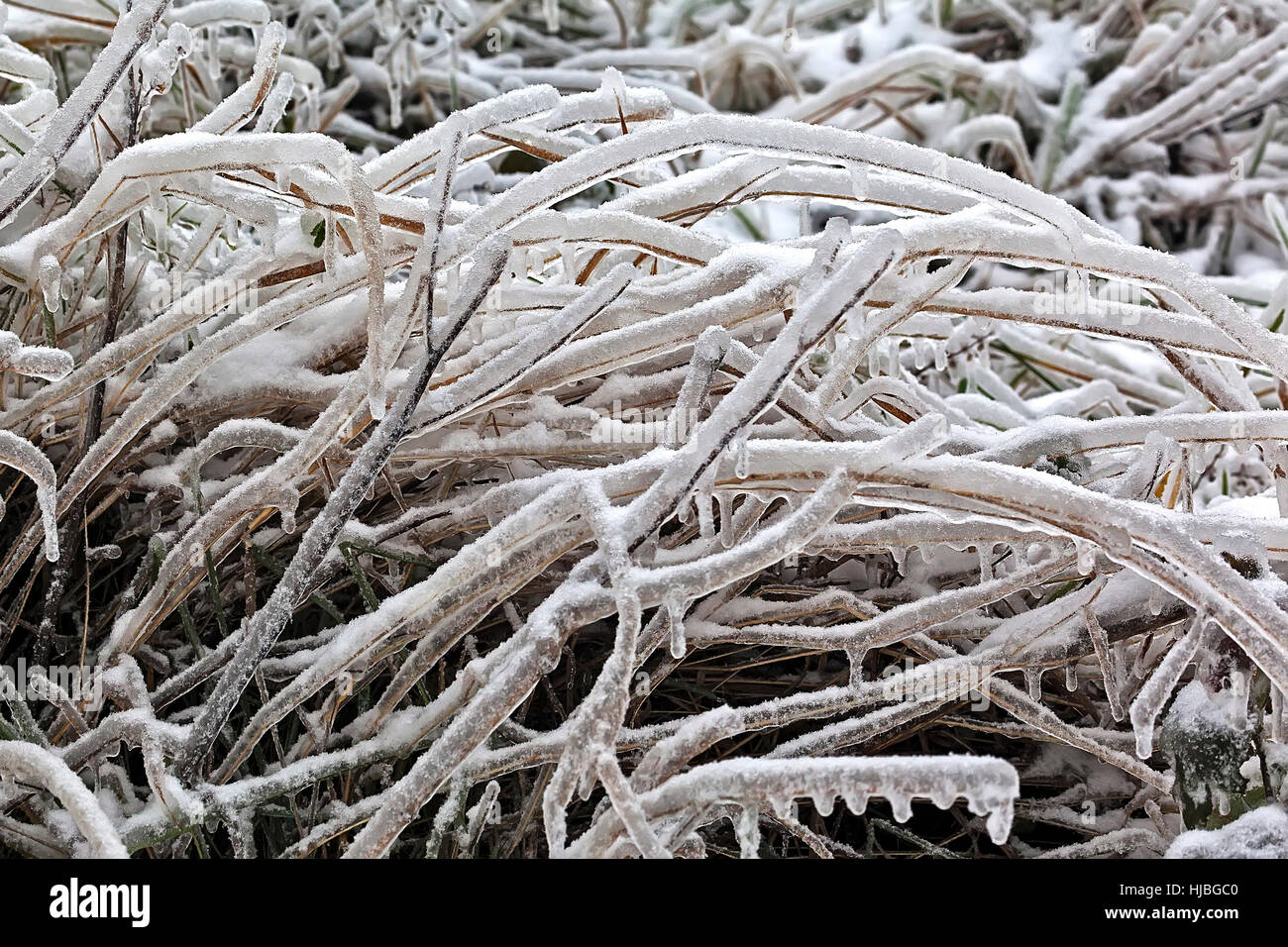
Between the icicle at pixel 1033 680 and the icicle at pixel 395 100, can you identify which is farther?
the icicle at pixel 395 100

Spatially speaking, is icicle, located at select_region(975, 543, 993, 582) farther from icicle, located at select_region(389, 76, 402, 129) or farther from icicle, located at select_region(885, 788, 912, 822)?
icicle, located at select_region(389, 76, 402, 129)

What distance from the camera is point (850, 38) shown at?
1.84 meters

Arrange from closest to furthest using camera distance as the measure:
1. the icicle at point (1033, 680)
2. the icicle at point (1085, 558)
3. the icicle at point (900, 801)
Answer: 1. the icicle at point (900, 801)
2. the icicle at point (1085, 558)
3. the icicle at point (1033, 680)

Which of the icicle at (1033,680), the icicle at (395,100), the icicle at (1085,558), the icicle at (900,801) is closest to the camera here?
the icicle at (900,801)

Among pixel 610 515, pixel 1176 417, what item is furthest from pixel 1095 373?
pixel 610 515

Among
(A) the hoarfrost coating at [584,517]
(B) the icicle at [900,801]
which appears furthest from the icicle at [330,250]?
(B) the icicle at [900,801]

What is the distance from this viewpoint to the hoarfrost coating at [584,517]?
0.48m

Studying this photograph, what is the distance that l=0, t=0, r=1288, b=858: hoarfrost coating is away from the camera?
1.59 feet

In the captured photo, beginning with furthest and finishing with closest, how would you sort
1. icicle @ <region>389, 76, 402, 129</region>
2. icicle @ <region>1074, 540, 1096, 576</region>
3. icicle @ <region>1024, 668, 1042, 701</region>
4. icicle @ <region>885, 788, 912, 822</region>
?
icicle @ <region>389, 76, 402, 129</region> → icicle @ <region>1024, 668, 1042, 701</region> → icicle @ <region>1074, 540, 1096, 576</region> → icicle @ <region>885, 788, 912, 822</region>

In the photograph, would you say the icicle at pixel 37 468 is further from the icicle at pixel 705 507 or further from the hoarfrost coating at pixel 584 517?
the icicle at pixel 705 507

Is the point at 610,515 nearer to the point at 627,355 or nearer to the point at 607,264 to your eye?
the point at 627,355

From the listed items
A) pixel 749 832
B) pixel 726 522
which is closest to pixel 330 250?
pixel 726 522

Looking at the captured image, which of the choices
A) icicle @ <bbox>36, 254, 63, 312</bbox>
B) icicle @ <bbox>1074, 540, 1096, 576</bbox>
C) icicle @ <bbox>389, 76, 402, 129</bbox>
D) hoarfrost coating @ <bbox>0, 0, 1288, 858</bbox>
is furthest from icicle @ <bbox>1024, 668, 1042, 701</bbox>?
icicle @ <bbox>389, 76, 402, 129</bbox>
